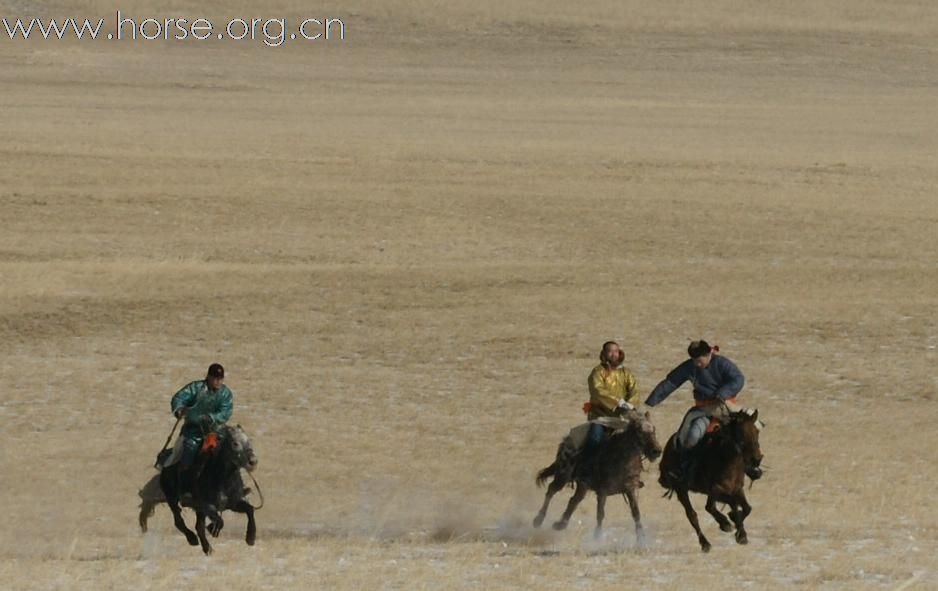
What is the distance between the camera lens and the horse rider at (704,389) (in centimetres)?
1761

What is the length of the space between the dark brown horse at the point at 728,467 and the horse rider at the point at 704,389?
0.32 ft

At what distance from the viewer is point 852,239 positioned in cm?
4175

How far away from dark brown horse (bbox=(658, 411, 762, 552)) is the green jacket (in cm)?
426

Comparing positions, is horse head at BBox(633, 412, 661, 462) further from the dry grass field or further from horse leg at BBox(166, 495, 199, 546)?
horse leg at BBox(166, 495, 199, 546)

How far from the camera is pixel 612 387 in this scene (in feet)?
60.4

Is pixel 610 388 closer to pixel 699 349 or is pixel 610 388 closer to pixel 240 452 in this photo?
pixel 699 349

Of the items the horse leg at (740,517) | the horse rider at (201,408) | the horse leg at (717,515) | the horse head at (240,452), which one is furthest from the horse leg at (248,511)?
the horse leg at (740,517)

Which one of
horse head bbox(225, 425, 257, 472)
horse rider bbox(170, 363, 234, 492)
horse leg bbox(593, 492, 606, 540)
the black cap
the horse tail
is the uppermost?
the black cap

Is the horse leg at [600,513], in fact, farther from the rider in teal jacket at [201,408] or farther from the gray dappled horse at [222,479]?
the rider in teal jacket at [201,408]

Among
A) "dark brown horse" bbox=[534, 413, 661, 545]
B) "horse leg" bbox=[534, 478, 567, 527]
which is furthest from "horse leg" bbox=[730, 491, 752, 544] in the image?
"horse leg" bbox=[534, 478, 567, 527]

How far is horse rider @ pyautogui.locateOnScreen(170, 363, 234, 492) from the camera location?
56.4ft

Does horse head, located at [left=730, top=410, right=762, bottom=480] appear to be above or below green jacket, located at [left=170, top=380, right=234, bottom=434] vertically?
below

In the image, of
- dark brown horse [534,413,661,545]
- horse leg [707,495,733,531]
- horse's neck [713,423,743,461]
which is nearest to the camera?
horse's neck [713,423,743,461]

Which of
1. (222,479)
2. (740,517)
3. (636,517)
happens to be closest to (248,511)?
(222,479)
